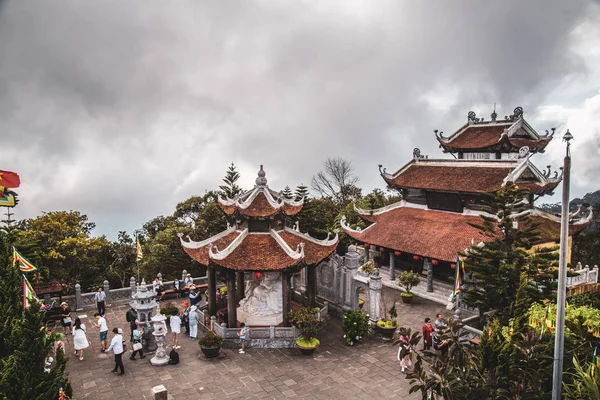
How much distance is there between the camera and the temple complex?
22250 mm

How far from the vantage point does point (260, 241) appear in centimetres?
1753

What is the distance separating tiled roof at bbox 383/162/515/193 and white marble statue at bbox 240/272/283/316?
11026 mm

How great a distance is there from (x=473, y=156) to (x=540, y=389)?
64.7 ft

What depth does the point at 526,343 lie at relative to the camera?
367 inches

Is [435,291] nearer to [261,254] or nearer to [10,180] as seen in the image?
[261,254]

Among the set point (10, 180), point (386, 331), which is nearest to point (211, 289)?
point (386, 331)

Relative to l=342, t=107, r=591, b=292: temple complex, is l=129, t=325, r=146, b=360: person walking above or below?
below

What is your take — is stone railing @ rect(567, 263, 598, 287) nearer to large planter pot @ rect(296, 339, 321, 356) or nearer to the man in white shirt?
large planter pot @ rect(296, 339, 321, 356)

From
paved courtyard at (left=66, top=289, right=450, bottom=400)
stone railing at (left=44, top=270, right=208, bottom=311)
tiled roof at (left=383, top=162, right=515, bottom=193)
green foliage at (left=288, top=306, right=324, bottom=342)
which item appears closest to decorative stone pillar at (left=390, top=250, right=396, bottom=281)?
tiled roof at (left=383, top=162, right=515, bottom=193)

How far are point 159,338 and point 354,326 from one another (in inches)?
A: 273

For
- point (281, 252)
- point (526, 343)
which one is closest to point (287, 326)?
point (281, 252)

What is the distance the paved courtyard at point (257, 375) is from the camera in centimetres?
1313

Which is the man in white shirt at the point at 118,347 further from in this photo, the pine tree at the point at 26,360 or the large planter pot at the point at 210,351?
the large planter pot at the point at 210,351

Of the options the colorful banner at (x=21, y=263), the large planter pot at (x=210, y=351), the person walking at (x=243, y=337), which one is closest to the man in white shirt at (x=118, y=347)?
the large planter pot at (x=210, y=351)
